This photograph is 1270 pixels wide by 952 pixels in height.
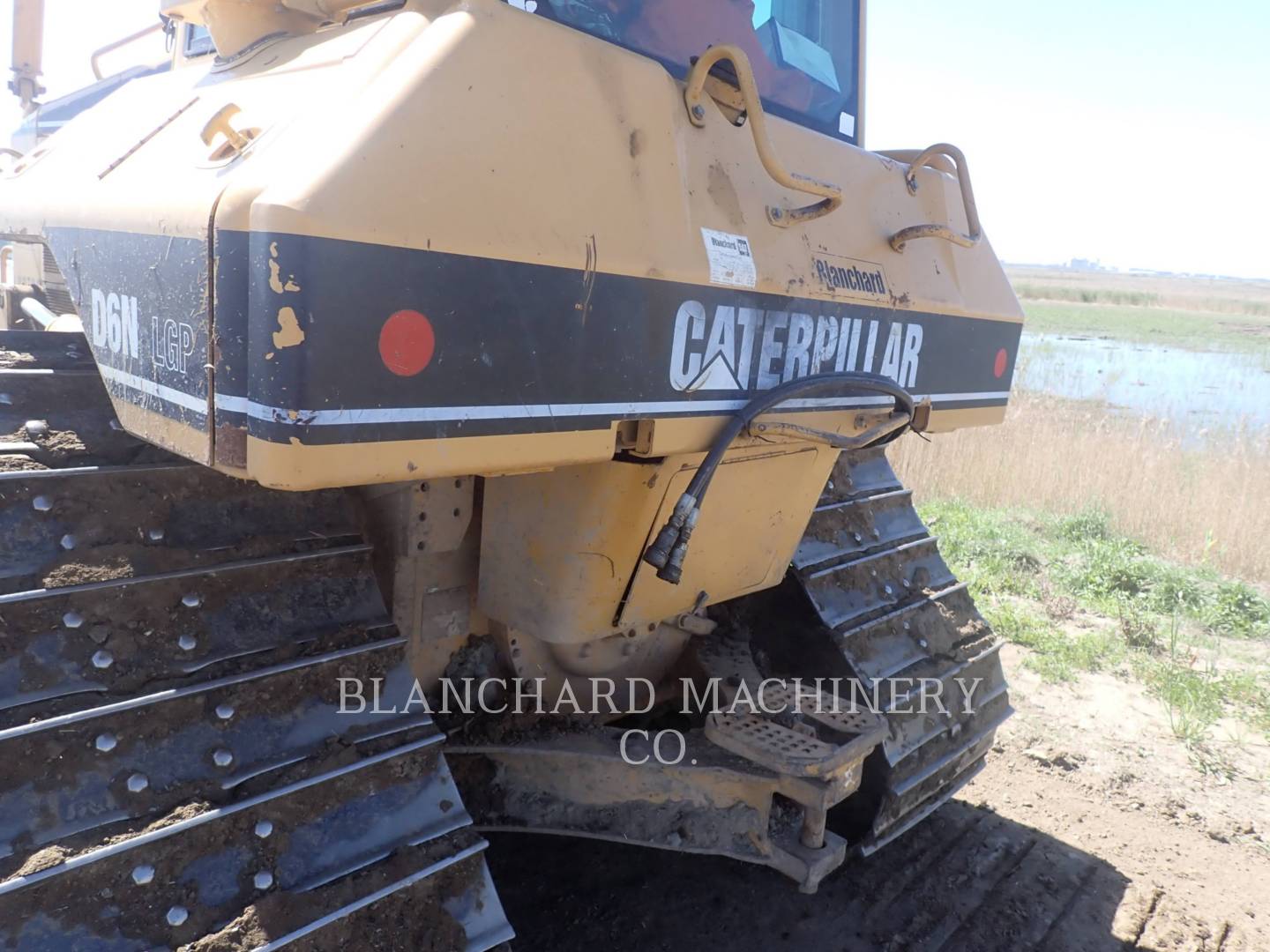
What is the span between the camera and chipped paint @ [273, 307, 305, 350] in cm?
120

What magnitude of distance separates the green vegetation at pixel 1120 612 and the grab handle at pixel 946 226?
8.62 feet

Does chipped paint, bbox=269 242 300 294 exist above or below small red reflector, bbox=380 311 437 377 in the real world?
above

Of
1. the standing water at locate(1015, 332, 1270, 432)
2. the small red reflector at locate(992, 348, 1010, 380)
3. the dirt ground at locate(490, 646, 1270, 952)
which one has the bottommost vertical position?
the dirt ground at locate(490, 646, 1270, 952)

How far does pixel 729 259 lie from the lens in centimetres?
173

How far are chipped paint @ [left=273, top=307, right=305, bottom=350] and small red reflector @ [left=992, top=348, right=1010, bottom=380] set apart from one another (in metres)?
1.88

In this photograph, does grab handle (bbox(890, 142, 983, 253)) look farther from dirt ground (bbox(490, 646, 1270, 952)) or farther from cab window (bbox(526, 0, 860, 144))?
dirt ground (bbox(490, 646, 1270, 952))

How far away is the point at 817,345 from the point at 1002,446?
6679mm

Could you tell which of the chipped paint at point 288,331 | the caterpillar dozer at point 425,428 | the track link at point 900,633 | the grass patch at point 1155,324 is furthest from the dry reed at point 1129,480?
the grass patch at point 1155,324

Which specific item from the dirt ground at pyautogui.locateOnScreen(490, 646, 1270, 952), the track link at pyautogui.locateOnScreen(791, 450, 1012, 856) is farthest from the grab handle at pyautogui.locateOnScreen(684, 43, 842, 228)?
the dirt ground at pyautogui.locateOnScreen(490, 646, 1270, 952)

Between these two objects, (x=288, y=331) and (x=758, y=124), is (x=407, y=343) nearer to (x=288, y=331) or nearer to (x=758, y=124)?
(x=288, y=331)

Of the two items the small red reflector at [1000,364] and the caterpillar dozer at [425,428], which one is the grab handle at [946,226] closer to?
the caterpillar dozer at [425,428]

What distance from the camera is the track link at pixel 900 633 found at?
8.89 ft

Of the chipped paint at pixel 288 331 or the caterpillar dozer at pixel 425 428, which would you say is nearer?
the chipped paint at pixel 288 331

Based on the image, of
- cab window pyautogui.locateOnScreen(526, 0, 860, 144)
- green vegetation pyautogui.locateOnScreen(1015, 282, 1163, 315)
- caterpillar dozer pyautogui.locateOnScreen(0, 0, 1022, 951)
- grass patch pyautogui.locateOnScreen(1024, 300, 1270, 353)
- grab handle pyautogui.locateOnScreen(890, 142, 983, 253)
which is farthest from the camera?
green vegetation pyautogui.locateOnScreen(1015, 282, 1163, 315)
